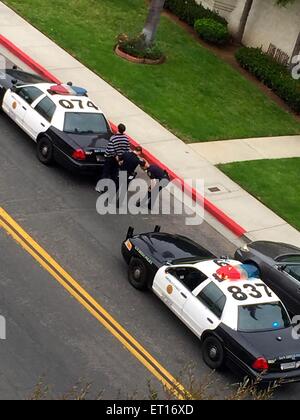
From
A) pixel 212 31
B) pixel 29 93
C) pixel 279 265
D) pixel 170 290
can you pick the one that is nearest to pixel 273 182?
pixel 279 265

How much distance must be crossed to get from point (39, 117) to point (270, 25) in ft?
41.1

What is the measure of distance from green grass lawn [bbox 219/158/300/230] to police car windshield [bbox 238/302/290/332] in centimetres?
582

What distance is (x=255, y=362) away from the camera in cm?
1327

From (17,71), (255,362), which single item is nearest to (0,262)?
(255,362)

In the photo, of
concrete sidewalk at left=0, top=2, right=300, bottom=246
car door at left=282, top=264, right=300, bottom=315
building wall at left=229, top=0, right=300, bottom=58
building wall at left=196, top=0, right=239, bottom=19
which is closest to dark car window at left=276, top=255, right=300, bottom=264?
car door at left=282, top=264, right=300, bottom=315

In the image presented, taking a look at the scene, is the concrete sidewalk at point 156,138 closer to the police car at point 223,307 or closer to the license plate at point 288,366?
the police car at point 223,307

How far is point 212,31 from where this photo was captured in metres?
28.3

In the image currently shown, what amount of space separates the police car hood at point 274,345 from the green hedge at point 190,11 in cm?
1780

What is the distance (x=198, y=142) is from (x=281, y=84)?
555 cm

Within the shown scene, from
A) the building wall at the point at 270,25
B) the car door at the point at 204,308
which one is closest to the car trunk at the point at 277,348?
the car door at the point at 204,308

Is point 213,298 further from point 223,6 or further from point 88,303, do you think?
point 223,6

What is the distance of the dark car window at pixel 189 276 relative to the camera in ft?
47.9

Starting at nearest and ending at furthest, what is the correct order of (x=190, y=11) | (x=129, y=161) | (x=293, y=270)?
(x=293, y=270), (x=129, y=161), (x=190, y=11)
